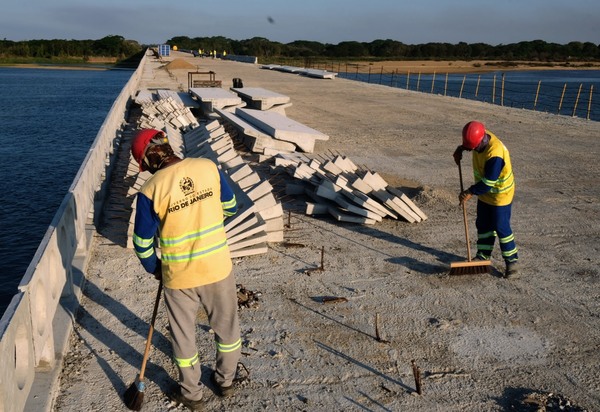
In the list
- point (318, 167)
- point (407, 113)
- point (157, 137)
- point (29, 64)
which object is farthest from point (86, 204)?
point (29, 64)

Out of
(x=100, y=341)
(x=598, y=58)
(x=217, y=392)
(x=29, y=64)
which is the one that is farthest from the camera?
(x=598, y=58)

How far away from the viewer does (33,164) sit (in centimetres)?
1720

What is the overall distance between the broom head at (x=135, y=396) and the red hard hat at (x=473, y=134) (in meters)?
4.26

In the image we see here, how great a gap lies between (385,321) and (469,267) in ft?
5.50

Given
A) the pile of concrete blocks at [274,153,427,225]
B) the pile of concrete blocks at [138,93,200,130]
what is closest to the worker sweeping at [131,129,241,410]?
the pile of concrete blocks at [274,153,427,225]

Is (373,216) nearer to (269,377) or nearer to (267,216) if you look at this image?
(267,216)

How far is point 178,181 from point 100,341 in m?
2.08

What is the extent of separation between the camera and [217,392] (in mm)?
4371

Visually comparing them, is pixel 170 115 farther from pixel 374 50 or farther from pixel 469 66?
pixel 374 50

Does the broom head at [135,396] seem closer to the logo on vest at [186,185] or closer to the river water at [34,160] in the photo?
the logo on vest at [186,185]

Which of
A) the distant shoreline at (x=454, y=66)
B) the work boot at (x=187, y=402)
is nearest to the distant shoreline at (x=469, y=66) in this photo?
the distant shoreline at (x=454, y=66)

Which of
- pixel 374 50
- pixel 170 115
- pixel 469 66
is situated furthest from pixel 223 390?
pixel 374 50

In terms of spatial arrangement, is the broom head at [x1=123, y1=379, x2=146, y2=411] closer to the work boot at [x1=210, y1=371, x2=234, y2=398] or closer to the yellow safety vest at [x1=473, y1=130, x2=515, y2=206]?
the work boot at [x1=210, y1=371, x2=234, y2=398]

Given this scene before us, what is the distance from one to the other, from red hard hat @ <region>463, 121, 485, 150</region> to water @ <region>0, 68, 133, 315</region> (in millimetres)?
7136
